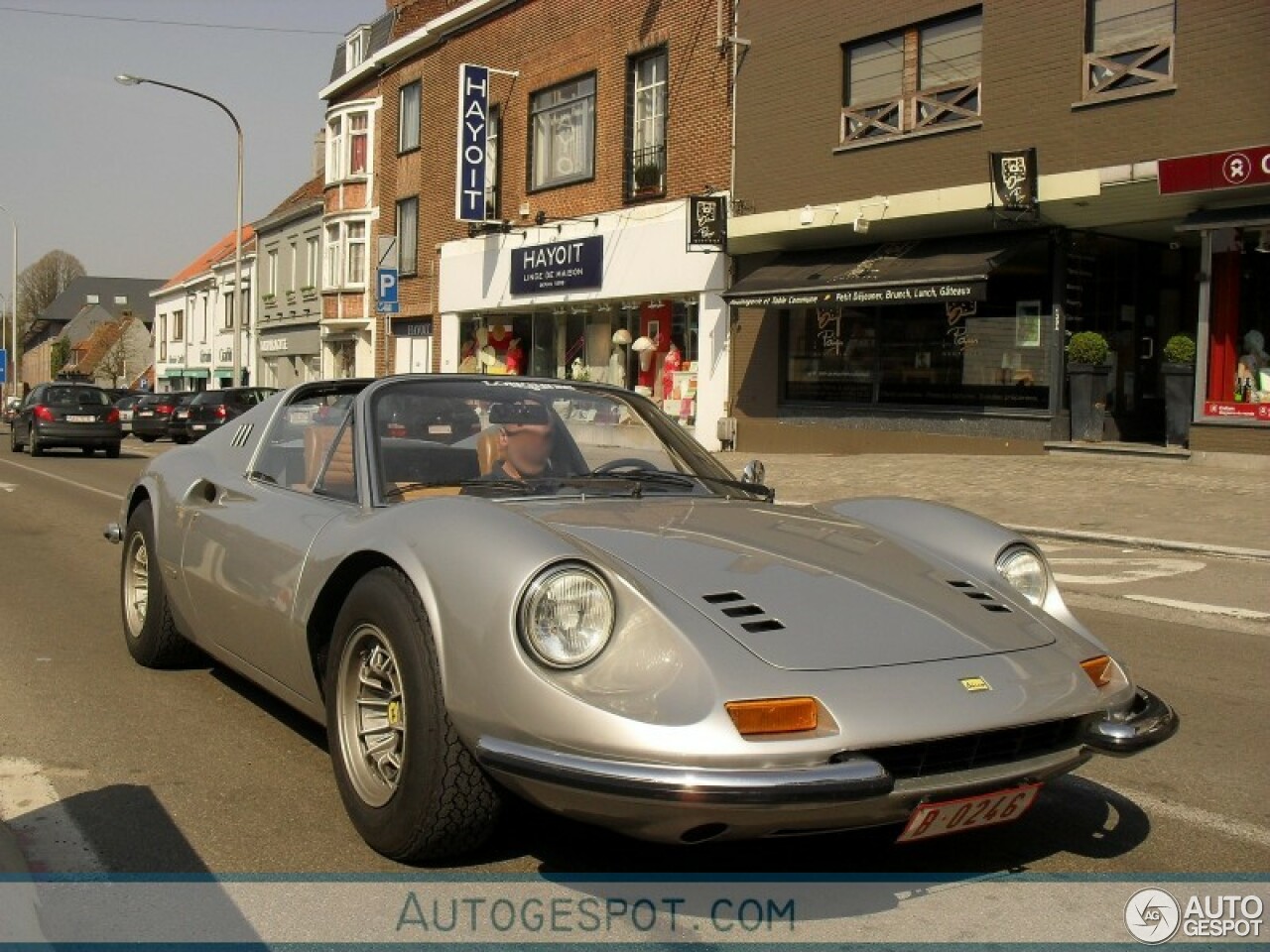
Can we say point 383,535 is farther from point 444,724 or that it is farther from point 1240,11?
point 1240,11

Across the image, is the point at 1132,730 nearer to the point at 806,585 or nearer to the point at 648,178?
the point at 806,585

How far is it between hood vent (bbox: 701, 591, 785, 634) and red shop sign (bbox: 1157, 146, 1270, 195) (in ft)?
43.8

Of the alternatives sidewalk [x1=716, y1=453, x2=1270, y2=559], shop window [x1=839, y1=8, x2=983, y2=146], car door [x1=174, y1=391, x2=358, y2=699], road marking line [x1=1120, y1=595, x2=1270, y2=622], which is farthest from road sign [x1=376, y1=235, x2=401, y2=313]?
car door [x1=174, y1=391, x2=358, y2=699]

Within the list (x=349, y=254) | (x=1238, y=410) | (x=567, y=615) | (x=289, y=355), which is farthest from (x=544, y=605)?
(x=289, y=355)

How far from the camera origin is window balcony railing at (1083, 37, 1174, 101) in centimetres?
1539

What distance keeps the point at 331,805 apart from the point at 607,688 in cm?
135

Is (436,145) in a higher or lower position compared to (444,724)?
higher

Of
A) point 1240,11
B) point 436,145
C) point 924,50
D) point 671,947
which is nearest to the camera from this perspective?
point 671,947

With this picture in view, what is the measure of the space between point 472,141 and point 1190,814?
2501 cm

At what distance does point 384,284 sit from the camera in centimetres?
3159

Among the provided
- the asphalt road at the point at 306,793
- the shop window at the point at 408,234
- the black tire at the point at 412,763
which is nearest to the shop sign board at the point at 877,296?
the asphalt road at the point at 306,793

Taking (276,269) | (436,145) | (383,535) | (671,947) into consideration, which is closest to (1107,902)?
(671,947)

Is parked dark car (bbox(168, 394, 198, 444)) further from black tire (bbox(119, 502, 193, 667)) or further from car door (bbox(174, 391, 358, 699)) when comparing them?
car door (bbox(174, 391, 358, 699))

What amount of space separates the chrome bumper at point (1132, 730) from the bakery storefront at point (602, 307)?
17531mm
